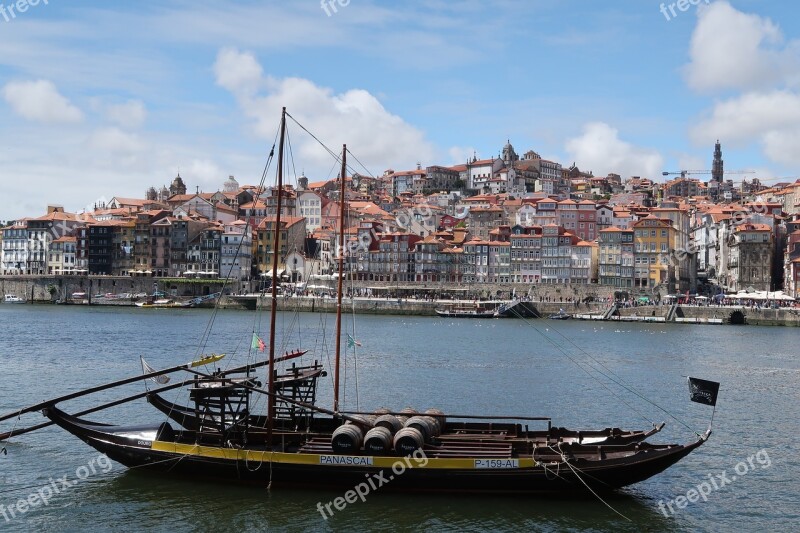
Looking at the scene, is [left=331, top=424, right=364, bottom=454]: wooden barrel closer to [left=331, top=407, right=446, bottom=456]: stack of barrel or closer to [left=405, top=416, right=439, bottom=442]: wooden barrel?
[left=331, top=407, right=446, bottom=456]: stack of barrel

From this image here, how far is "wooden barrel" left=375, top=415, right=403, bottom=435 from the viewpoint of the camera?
21672 millimetres

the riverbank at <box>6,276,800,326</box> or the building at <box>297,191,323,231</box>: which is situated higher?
the building at <box>297,191,323,231</box>

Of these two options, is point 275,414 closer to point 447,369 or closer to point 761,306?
point 447,369

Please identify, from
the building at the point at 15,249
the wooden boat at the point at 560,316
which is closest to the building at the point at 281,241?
the building at the point at 15,249

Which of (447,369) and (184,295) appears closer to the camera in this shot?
(447,369)

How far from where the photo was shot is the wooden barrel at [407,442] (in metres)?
20.7

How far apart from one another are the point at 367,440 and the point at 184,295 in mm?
106149

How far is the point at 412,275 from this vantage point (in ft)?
400

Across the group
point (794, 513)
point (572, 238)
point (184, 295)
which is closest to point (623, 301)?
point (572, 238)

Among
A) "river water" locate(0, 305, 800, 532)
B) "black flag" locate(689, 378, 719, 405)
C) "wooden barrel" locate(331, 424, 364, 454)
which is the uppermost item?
"black flag" locate(689, 378, 719, 405)

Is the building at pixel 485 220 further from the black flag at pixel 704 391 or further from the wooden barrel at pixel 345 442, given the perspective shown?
the wooden barrel at pixel 345 442

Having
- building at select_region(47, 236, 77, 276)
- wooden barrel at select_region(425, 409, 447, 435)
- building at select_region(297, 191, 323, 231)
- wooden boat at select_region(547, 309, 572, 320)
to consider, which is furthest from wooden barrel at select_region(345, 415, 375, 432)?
building at select_region(297, 191, 323, 231)

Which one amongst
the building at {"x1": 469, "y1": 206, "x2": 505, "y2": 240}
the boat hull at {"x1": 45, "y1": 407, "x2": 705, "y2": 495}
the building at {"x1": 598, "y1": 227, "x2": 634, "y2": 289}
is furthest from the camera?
the building at {"x1": 469, "y1": 206, "x2": 505, "y2": 240}

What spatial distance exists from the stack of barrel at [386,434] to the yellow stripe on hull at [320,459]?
0.24m
